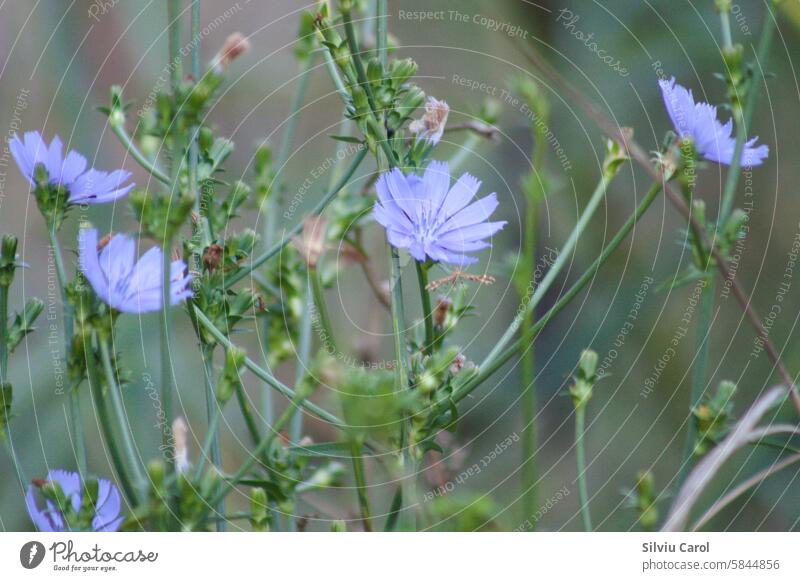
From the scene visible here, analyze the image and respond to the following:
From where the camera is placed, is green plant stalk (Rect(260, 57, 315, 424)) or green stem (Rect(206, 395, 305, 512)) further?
green plant stalk (Rect(260, 57, 315, 424))

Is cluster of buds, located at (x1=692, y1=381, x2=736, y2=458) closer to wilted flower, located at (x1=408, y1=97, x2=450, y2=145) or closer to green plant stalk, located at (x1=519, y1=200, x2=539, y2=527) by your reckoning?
green plant stalk, located at (x1=519, y1=200, x2=539, y2=527)

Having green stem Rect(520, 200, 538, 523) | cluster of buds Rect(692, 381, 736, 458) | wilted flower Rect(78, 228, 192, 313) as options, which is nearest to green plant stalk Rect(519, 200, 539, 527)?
green stem Rect(520, 200, 538, 523)

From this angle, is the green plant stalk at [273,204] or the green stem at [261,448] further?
the green plant stalk at [273,204]

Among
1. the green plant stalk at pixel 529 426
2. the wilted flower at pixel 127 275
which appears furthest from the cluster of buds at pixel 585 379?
the wilted flower at pixel 127 275

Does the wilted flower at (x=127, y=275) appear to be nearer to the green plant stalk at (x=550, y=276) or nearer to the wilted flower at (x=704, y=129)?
the green plant stalk at (x=550, y=276)

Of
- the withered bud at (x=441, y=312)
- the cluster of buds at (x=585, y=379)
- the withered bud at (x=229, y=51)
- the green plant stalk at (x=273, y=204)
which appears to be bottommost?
the cluster of buds at (x=585, y=379)

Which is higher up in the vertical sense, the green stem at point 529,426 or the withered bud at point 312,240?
the withered bud at point 312,240
